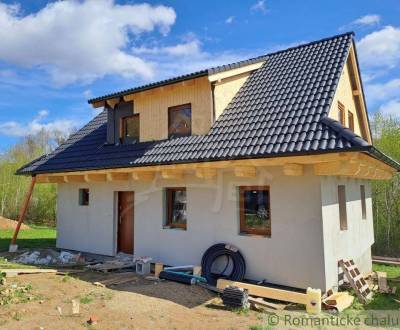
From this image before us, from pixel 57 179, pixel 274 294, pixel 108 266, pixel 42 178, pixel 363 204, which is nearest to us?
pixel 274 294

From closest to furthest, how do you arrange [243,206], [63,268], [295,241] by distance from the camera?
[295,241], [243,206], [63,268]

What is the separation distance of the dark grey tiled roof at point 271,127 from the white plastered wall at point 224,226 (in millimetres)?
812

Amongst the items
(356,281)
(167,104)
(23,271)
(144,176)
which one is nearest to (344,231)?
(356,281)

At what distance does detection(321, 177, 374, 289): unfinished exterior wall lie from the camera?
23.2 feet

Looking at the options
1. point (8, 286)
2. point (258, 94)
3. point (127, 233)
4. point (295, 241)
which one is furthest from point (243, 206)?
point (8, 286)

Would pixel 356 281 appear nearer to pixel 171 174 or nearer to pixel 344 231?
pixel 344 231

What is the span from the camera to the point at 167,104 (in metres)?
10.0

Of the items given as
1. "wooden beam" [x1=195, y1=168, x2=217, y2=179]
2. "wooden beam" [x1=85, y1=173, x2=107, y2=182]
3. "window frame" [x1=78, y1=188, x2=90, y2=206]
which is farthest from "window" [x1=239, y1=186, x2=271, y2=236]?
"window frame" [x1=78, y1=188, x2=90, y2=206]

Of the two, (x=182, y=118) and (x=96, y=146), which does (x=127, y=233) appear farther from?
(x=182, y=118)

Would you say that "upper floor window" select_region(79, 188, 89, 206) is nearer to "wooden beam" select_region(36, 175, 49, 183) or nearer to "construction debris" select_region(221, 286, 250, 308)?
"wooden beam" select_region(36, 175, 49, 183)

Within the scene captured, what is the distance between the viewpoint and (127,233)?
10805mm

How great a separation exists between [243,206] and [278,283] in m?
1.90

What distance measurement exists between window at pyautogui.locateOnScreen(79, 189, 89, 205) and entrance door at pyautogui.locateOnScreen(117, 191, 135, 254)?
69.8 inches

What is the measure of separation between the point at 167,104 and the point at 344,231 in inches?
234
